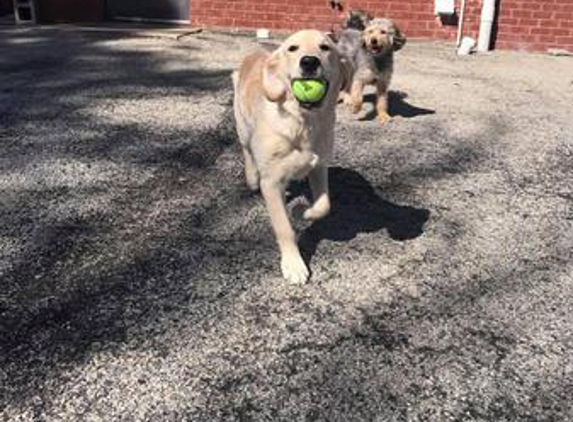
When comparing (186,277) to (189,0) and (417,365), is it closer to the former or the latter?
(417,365)

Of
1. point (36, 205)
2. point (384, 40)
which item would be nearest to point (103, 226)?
point (36, 205)

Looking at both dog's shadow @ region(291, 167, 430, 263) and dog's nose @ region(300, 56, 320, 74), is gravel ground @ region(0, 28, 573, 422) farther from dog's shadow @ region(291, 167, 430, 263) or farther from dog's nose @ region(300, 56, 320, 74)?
dog's nose @ region(300, 56, 320, 74)

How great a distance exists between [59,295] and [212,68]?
245 inches

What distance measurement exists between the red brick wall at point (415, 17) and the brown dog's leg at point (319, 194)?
8.53m

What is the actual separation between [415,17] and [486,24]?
4.27 ft

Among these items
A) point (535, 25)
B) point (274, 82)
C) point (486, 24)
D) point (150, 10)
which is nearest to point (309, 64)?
point (274, 82)

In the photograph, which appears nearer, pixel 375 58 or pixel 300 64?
pixel 300 64

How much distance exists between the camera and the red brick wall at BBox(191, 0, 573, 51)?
10984 millimetres

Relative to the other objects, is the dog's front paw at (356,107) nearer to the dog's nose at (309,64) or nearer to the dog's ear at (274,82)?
the dog's ear at (274,82)

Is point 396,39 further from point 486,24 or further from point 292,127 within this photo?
point 486,24

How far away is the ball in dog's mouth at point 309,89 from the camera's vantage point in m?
3.32

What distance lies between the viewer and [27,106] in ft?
23.0

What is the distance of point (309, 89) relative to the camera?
331 centimetres

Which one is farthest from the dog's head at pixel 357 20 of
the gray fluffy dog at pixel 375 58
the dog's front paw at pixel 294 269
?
the dog's front paw at pixel 294 269
